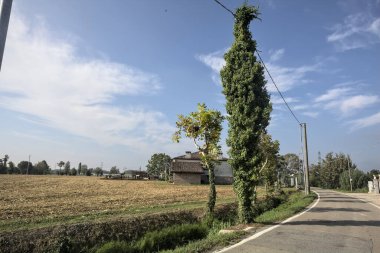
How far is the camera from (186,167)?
240 ft

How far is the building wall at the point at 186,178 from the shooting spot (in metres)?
71.4

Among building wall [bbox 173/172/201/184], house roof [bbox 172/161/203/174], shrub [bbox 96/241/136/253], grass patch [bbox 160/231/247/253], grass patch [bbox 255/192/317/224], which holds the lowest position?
shrub [bbox 96/241/136/253]

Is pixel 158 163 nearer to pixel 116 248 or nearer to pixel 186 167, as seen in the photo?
pixel 186 167

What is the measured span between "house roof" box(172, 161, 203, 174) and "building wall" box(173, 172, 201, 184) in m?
0.87

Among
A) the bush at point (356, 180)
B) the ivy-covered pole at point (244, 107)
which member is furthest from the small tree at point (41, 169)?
the ivy-covered pole at point (244, 107)

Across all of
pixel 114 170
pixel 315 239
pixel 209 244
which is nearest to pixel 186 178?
pixel 315 239

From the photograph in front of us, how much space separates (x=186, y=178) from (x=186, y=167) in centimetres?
239

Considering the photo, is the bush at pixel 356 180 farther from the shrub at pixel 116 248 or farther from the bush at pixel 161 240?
the shrub at pixel 116 248

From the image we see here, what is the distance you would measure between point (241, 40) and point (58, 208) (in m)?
14.7

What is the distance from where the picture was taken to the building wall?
2813 inches

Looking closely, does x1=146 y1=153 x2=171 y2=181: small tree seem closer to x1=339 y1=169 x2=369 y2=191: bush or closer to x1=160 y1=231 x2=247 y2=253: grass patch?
x1=339 y1=169 x2=369 y2=191: bush

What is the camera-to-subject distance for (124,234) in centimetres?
1504

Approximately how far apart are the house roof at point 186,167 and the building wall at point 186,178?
872mm

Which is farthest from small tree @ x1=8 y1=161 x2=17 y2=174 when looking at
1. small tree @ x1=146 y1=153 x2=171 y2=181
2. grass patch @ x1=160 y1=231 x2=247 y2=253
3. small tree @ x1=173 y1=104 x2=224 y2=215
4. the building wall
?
grass patch @ x1=160 y1=231 x2=247 y2=253
